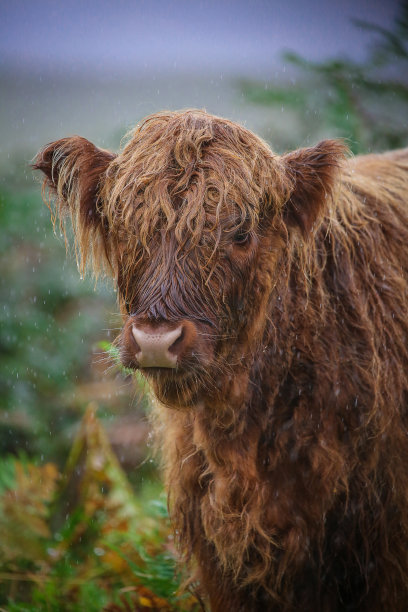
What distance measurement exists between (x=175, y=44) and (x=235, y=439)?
80.3 ft

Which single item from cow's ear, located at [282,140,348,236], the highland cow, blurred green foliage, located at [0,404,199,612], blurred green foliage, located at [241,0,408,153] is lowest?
blurred green foliage, located at [0,404,199,612]

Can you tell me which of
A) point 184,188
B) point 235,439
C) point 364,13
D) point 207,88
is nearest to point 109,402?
point 235,439

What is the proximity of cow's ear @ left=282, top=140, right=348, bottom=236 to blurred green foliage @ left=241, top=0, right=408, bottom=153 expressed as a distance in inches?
158

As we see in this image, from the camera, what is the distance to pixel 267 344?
2693 mm

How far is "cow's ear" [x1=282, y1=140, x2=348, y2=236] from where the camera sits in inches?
103

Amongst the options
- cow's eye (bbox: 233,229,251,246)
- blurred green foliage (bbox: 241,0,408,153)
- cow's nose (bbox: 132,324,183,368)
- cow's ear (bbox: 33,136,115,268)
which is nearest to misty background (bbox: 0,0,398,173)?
blurred green foliage (bbox: 241,0,408,153)

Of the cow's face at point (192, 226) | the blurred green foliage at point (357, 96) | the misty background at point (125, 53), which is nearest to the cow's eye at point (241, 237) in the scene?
the cow's face at point (192, 226)

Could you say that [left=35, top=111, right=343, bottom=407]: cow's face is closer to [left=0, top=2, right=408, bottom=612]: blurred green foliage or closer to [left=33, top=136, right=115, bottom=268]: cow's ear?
[left=33, top=136, right=115, bottom=268]: cow's ear

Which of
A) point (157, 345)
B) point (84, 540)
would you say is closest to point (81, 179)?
point (157, 345)

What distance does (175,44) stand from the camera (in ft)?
80.6

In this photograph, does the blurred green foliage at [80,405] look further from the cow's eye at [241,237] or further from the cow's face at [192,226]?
the cow's eye at [241,237]

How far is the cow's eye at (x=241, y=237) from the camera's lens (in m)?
2.44

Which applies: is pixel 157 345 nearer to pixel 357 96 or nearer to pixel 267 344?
pixel 267 344

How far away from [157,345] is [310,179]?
103cm
